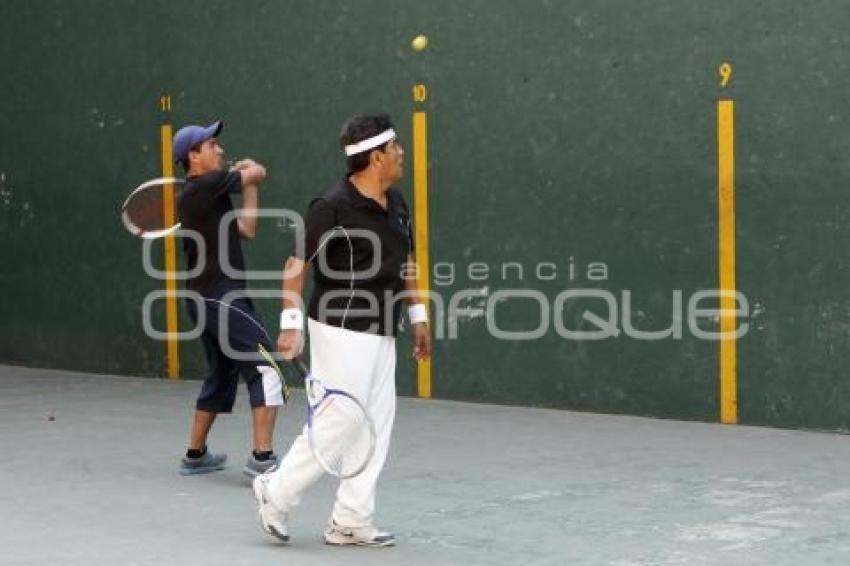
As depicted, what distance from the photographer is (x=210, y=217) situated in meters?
9.66

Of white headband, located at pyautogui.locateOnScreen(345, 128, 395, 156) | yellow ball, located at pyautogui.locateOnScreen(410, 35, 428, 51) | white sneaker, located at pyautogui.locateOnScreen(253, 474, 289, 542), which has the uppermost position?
yellow ball, located at pyautogui.locateOnScreen(410, 35, 428, 51)

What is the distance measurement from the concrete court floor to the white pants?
21 centimetres

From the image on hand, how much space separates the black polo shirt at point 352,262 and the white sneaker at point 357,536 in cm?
85

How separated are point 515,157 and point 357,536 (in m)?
4.85

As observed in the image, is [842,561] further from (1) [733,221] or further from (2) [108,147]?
(2) [108,147]

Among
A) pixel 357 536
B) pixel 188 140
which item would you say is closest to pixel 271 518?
pixel 357 536

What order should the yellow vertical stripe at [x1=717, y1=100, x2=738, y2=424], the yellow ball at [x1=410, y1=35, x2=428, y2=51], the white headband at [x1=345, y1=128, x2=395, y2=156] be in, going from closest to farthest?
1. the white headband at [x1=345, y1=128, x2=395, y2=156]
2. the yellow vertical stripe at [x1=717, y1=100, x2=738, y2=424]
3. the yellow ball at [x1=410, y1=35, x2=428, y2=51]

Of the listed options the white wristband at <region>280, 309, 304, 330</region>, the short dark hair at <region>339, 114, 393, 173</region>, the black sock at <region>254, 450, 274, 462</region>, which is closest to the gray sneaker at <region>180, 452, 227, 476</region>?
the black sock at <region>254, 450, 274, 462</region>

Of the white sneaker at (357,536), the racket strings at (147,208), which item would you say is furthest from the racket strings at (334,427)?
the racket strings at (147,208)

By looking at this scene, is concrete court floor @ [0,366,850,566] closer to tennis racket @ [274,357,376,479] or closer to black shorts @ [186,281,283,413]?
tennis racket @ [274,357,376,479]

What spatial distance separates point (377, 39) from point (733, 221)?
308 cm

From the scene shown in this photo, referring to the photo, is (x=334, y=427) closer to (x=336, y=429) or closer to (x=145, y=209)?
(x=336, y=429)

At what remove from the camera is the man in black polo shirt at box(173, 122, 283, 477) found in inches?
377

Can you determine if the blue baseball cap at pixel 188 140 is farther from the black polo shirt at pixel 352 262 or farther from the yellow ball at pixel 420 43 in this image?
the yellow ball at pixel 420 43
